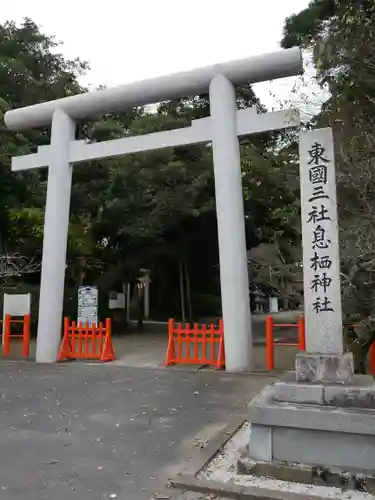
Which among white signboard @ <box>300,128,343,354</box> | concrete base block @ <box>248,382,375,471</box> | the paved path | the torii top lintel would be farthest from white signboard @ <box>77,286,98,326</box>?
concrete base block @ <box>248,382,375,471</box>

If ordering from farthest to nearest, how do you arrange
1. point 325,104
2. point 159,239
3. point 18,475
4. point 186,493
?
point 159,239 → point 325,104 → point 18,475 → point 186,493

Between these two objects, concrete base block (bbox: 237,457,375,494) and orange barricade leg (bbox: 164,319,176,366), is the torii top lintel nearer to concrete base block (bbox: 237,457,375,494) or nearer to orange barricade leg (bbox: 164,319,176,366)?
orange barricade leg (bbox: 164,319,176,366)

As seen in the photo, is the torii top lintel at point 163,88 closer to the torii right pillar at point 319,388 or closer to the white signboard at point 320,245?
the white signboard at point 320,245

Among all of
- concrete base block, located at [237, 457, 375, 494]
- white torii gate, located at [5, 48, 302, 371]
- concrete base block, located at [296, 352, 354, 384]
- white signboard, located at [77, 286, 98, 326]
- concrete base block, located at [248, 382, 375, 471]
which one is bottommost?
concrete base block, located at [237, 457, 375, 494]

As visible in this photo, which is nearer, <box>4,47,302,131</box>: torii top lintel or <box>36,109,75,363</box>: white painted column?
<box>4,47,302,131</box>: torii top lintel

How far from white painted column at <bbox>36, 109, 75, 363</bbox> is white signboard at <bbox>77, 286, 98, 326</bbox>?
924 mm

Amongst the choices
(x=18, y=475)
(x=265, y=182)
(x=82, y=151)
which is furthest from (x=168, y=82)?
(x=18, y=475)

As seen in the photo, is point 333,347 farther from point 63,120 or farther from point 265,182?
point 265,182

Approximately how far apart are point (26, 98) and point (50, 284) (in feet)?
36.7

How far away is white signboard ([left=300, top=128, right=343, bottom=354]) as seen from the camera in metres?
4.65

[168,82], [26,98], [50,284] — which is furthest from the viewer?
[26,98]

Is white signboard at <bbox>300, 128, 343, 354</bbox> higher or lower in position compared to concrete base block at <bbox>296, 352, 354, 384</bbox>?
higher

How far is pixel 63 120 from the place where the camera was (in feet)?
35.6

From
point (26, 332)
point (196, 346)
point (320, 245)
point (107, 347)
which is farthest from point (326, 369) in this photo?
point (26, 332)
